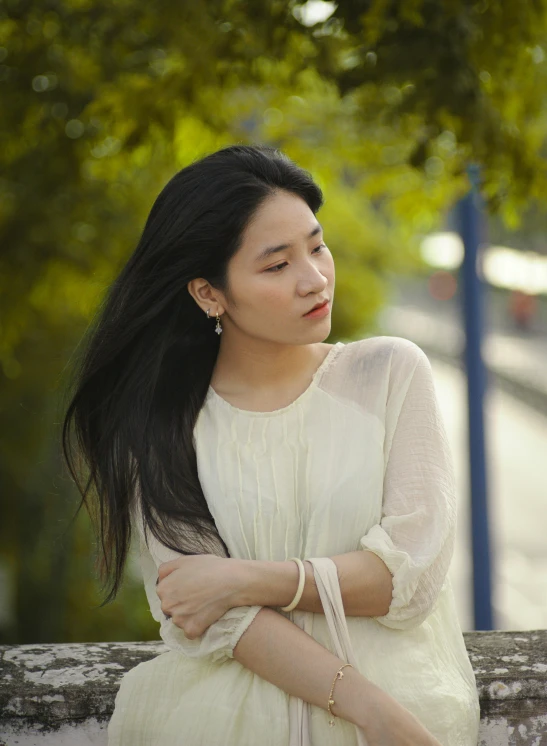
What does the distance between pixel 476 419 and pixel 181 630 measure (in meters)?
2.71

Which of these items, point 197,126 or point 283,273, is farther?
point 197,126

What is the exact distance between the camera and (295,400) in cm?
190

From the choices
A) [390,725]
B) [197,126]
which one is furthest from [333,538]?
[197,126]

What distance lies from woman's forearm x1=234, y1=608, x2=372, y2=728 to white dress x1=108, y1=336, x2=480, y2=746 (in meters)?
0.03

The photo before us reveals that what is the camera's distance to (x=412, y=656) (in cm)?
177

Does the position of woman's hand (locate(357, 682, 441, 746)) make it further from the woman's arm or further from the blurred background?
the blurred background

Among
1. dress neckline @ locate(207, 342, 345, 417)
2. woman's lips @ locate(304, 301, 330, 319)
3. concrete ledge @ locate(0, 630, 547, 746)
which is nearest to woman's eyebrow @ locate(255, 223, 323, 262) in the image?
woman's lips @ locate(304, 301, 330, 319)

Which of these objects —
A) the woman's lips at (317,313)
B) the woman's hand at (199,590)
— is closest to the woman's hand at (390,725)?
the woman's hand at (199,590)

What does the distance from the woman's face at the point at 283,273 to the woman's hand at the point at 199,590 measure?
1.40ft

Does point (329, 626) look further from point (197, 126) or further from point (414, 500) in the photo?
point (197, 126)

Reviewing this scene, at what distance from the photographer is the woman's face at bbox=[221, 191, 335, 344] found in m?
1.80

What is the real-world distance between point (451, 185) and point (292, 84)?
1.09 meters

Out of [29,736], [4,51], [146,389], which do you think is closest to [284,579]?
[146,389]

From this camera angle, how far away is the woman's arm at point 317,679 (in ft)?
5.35
